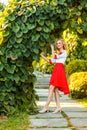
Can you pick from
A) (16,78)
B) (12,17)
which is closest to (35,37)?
(12,17)

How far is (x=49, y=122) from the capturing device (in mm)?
6074

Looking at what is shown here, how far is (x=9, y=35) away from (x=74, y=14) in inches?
51.2

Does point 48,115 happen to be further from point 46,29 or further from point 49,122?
point 46,29

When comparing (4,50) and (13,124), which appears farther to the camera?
(4,50)

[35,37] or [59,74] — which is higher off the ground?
[35,37]

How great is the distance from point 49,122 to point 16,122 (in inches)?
22.0

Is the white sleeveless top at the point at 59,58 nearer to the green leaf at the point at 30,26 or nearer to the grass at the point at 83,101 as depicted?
the green leaf at the point at 30,26

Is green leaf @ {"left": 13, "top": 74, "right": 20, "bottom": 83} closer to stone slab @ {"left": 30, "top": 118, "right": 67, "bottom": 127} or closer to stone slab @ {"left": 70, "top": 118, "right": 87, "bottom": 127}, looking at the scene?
stone slab @ {"left": 30, "top": 118, "right": 67, "bottom": 127}

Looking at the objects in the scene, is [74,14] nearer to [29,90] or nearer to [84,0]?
[84,0]

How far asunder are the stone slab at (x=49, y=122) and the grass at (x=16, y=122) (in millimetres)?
129

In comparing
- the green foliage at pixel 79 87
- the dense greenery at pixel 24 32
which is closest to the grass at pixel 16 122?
the dense greenery at pixel 24 32

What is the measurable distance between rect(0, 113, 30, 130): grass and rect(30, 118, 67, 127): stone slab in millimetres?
129

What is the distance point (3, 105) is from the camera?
671 cm

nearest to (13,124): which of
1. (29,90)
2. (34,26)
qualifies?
(29,90)
